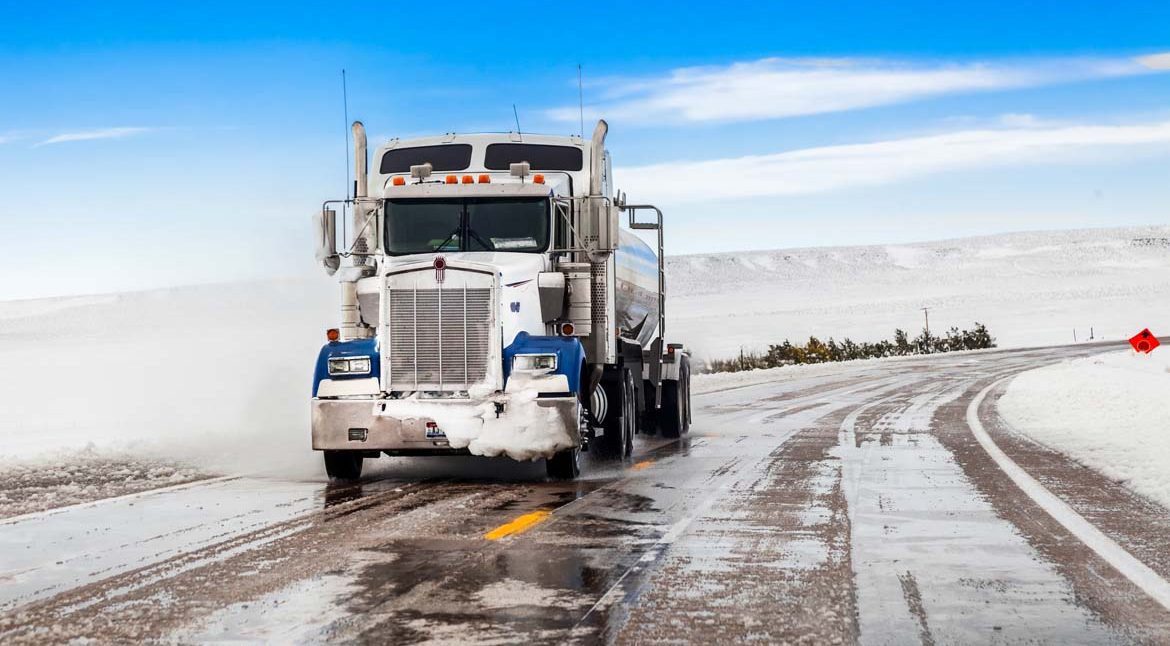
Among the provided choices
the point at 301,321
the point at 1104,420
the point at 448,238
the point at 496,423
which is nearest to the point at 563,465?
the point at 496,423

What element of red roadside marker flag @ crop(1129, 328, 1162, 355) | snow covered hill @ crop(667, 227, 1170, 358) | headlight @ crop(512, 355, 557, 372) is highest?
snow covered hill @ crop(667, 227, 1170, 358)

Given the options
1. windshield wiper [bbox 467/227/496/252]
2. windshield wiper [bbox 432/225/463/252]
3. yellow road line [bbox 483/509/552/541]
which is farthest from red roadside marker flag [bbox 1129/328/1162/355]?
yellow road line [bbox 483/509/552/541]

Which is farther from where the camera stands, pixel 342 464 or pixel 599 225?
pixel 599 225

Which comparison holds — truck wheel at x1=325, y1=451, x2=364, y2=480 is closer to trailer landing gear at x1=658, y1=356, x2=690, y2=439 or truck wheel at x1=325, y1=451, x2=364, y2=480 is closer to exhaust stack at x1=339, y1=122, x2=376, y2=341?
exhaust stack at x1=339, y1=122, x2=376, y2=341

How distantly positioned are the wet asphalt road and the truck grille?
3.35ft

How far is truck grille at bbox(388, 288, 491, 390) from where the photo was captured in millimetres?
12719

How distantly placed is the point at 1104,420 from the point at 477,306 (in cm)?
1149

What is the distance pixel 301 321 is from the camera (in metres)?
29.2

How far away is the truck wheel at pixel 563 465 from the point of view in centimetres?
1295

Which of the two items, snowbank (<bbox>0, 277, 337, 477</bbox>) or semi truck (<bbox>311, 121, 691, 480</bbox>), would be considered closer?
semi truck (<bbox>311, 121, 691, 480</bbox>)

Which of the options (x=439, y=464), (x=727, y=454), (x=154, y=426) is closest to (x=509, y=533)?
→ (x=439, y=464)

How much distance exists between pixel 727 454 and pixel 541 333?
3589mm

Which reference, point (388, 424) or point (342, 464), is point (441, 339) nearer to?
point (388, 424)

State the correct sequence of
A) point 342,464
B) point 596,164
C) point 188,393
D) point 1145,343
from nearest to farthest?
1. point 342,464
2. point 596,164
3. point 188,393
4. point 1145,343
